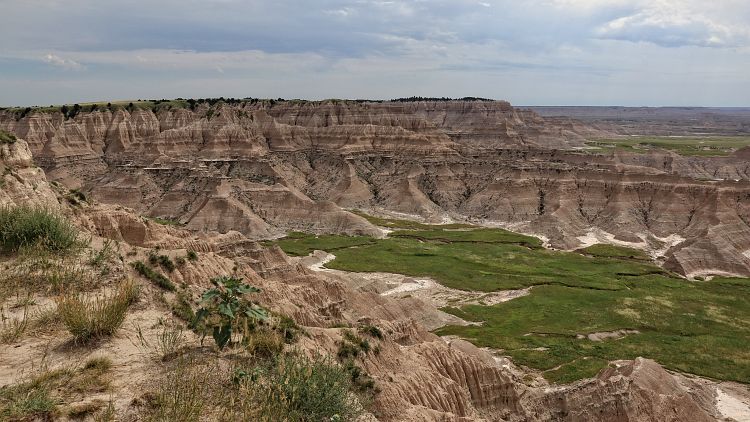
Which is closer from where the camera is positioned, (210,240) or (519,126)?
(210,240)

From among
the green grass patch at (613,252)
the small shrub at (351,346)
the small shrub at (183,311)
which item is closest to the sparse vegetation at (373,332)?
the small shrub at (351,346)

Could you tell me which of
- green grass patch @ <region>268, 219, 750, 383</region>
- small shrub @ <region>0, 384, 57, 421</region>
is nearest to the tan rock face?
small shrub @ <region>0, 384, 57, 421</region>

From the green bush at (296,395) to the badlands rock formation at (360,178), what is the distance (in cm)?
7075

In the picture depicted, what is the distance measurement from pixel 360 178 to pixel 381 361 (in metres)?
102

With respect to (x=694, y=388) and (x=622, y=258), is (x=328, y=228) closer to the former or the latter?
(x=622, y=258)

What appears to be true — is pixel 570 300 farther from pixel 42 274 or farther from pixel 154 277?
pixel 42 274

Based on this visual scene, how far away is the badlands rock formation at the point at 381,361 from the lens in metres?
10.0

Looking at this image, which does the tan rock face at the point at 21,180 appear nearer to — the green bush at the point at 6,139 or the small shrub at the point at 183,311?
the green bush at the point at 6,139

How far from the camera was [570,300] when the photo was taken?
54.3m

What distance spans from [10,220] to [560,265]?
66328 millimetres

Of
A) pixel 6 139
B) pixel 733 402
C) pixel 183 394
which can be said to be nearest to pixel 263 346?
pixel 183 394

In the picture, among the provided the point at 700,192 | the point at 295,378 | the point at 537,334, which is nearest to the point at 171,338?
the point at 295,378

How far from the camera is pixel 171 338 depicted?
11.1 meters

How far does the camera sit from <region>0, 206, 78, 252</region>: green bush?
14258 millimetres
